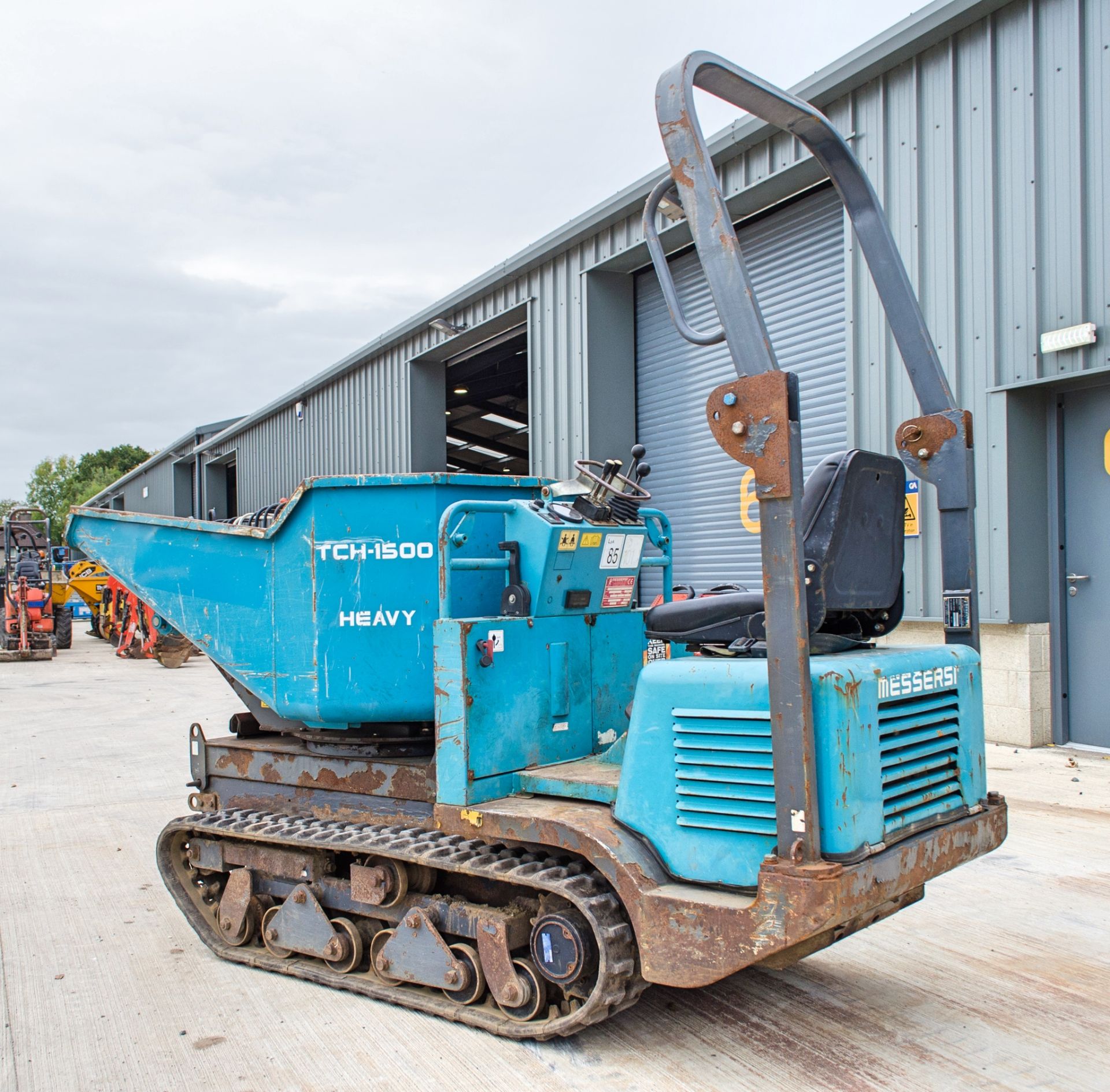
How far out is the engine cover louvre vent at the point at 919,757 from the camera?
294 centimetres

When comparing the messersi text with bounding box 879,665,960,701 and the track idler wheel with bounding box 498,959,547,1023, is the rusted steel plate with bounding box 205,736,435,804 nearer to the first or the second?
the track idler wheel with bounding box 498,959,547,1023

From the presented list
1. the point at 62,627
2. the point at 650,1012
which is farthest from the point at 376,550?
the point at 62,627

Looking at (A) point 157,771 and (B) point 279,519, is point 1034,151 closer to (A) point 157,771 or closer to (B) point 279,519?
(B) point 279,519

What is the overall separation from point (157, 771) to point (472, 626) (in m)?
5.90

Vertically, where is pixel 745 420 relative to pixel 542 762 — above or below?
above

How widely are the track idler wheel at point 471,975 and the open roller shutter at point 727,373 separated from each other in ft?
21.3

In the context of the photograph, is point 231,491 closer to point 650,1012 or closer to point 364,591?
point 364,591

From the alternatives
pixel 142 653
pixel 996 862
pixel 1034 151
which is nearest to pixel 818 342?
pixel 1034 151

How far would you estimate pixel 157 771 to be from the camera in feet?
27.0

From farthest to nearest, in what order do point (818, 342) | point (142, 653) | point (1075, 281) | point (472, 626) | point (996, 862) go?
1. point (142, 653)
2. point (818, 342)
3. point (1075, 281)
4. point (996, 862)
5. point (472, 626)

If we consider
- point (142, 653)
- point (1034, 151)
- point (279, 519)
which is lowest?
point (142, 653)

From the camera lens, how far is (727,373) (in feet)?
35.9

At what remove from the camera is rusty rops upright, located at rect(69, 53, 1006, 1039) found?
2715mm

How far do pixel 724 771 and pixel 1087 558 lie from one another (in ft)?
19.2
